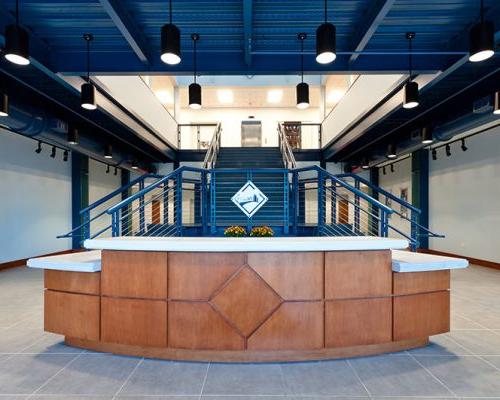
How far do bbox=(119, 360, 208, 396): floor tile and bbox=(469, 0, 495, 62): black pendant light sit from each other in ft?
12.0

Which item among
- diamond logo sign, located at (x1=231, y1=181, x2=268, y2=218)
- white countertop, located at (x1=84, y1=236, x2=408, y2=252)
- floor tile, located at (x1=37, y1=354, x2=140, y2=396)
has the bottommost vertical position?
floor tile, located at (x1=37, y1=354, x2=140, y2=396)

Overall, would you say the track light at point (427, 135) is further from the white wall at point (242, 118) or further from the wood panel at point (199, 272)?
the white wall at point (242, 118)

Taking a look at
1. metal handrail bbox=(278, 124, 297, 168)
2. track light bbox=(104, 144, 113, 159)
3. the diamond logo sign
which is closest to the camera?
the diamond logo sign

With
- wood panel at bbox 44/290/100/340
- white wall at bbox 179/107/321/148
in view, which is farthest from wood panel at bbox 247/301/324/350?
white wall at bbox 179/107/321/148

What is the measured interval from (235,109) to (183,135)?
3136mm

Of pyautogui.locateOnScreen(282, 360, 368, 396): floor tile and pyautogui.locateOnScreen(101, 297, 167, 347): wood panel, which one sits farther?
pyautogui.locateOnScreen(101, 297, 167, 347): wood panel

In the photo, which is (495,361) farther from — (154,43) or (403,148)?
(403,148)

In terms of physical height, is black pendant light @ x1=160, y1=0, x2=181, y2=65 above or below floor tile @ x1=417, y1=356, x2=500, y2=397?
above

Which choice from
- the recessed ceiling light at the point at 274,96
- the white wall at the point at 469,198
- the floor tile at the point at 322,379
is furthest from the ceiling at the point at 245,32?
the recessed ceiling light at the point at 274,96

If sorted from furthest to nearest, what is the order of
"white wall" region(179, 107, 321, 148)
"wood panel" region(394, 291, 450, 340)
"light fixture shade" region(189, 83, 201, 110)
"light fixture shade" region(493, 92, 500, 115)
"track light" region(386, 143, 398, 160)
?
"white wall" region(179, 107, 321, 148)
"track light" region(386, 143, 398, 160)
"light fixture shade" region(189, 83, 201, 110)
"light fixture shade" region(493, 92, 500, 115)
"wood panel" region(394, 291, 450, 340)

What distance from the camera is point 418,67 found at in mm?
4664

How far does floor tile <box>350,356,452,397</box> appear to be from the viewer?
2.35 meters

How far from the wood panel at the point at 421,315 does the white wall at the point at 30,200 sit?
25.7 ft

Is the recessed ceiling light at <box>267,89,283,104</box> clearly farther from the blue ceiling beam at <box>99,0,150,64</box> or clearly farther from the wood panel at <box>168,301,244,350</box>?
the wood panel at <box>168,301,244,350</box>
